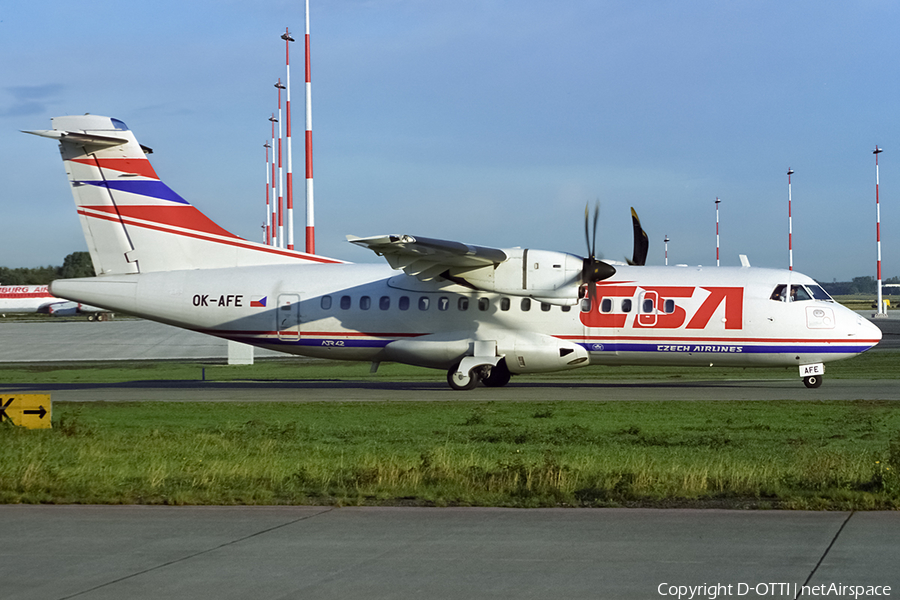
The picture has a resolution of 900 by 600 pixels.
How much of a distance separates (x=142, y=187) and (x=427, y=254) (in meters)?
9.75

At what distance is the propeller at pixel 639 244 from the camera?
27.6 m

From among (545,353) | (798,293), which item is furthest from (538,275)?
(798,293)

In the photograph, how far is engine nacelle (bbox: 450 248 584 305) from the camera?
24.0 m

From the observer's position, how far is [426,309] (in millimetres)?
26047

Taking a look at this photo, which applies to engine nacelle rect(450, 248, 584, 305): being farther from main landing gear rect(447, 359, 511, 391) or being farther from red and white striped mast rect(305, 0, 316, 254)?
red and white striped mast rect(305, 0, 316, 254)

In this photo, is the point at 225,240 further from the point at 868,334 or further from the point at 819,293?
the point at 868,334

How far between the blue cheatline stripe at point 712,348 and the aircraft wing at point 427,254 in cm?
392

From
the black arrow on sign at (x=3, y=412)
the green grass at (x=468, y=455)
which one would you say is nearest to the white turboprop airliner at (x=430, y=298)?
the green grass at (x=468, y=455)

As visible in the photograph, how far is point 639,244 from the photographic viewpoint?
27.6m

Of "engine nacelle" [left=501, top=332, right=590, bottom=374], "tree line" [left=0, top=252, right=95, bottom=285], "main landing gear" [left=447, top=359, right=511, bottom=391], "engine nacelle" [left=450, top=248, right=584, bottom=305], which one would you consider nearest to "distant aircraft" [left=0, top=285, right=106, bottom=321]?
"tree line" [left=0, top=252, right=95, bottom=285]

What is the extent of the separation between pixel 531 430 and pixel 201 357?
115ft

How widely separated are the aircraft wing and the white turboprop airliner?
2.1 inches

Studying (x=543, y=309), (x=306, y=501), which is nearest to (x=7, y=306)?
(x=543, y=309)

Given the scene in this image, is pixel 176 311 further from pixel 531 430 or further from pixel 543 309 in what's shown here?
pixel 531 430
